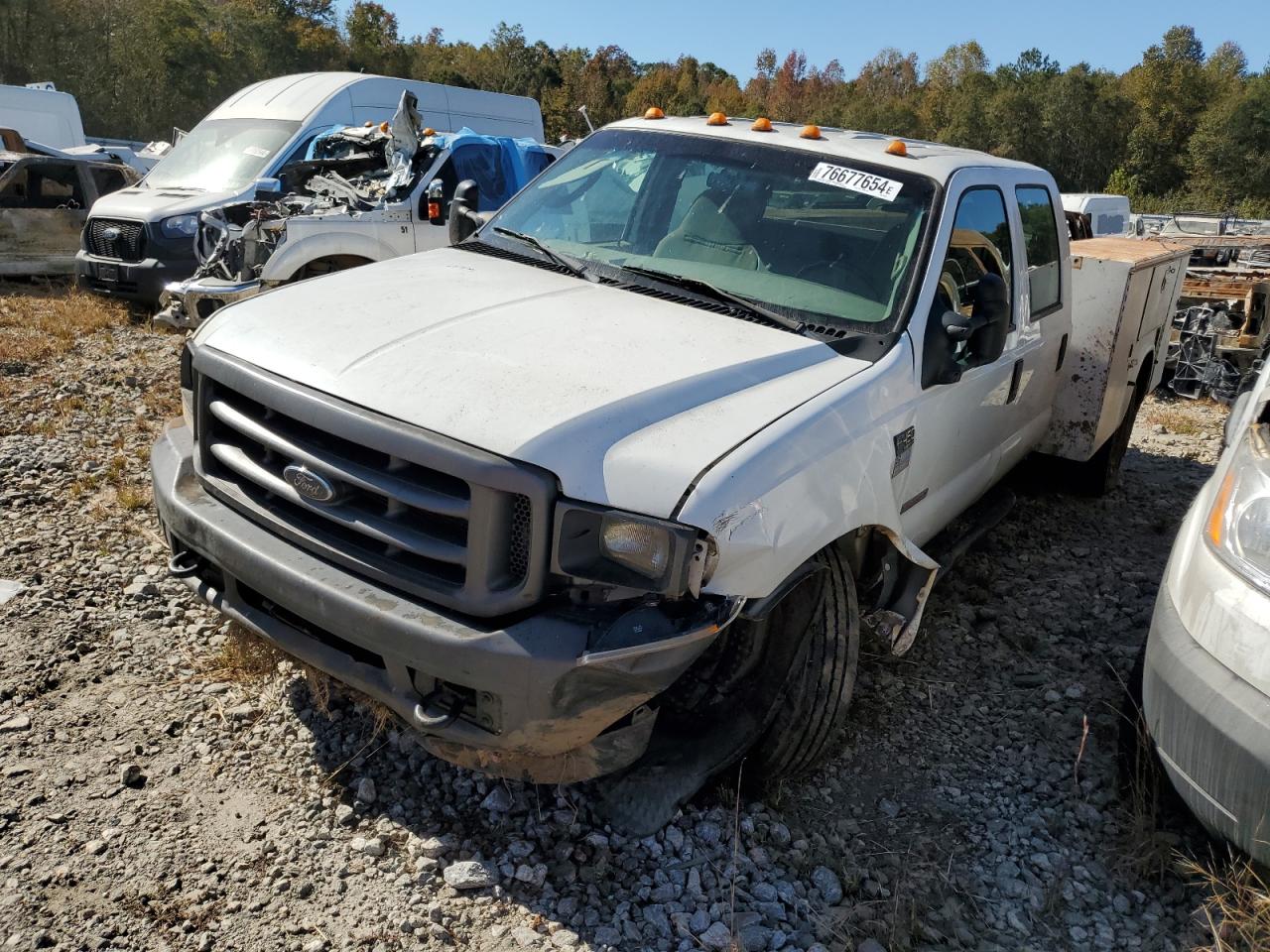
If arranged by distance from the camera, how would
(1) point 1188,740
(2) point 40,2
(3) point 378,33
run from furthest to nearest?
(3) point 378,33
(2) point 40,2
(1) point 1188,740

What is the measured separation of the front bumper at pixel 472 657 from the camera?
2.31m

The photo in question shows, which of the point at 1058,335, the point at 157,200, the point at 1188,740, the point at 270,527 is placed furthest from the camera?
the point at 157,200

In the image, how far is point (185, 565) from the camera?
3.01m

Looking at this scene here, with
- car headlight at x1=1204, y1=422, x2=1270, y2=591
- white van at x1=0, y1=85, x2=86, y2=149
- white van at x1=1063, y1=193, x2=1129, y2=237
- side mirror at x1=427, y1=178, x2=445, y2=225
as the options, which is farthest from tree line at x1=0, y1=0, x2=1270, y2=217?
car headlight at x1=1204, y1=422, x2=1270, y2=591

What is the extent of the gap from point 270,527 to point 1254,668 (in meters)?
2.60

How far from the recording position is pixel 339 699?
3449mm

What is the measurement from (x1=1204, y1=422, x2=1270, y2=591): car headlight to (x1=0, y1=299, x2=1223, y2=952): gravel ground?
0.97m

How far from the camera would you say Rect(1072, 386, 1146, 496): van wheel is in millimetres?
5911

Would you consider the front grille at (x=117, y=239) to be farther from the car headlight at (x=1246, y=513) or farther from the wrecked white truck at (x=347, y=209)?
the car headlight at (x=1246, y=513)

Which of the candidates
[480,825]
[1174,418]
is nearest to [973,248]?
[480,825]

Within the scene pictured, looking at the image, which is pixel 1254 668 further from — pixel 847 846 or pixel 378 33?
pixel 378 33

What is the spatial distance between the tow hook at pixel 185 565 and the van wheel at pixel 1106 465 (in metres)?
4.92

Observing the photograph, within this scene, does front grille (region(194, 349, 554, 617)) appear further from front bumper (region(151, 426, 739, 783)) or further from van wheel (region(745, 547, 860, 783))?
van wheel (region(745, 547, 860, 783))

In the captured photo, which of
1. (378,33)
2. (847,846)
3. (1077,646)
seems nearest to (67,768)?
(847,846)
